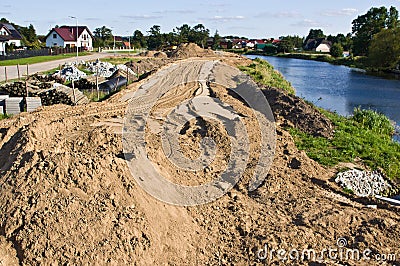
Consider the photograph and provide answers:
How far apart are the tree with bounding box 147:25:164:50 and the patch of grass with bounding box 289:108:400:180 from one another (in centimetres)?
7368

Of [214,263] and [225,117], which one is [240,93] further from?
[214,263]

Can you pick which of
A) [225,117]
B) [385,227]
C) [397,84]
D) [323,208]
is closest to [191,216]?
[323,208]

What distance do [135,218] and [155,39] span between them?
3377 inches

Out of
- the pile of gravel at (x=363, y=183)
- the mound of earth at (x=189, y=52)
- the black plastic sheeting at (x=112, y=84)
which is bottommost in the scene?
the pile of gravel at (x=363, y=183)

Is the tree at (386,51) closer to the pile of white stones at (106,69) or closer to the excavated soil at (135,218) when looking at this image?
the pile of white stones at (106,69)

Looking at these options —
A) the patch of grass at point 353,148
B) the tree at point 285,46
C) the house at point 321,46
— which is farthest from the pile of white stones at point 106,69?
the house at point 321,46

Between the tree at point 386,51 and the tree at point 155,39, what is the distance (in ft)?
148

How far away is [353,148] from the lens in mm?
14352

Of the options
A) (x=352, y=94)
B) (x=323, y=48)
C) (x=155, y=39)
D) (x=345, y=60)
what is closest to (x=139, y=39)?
(x=155, y=39)

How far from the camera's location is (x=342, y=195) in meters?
10.5

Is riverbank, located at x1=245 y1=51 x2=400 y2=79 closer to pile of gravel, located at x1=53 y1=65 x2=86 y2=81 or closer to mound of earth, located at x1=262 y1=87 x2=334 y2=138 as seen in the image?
mound of earth, located at x1=262 y1=87 x2=334 y2=138

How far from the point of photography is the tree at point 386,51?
5438cm

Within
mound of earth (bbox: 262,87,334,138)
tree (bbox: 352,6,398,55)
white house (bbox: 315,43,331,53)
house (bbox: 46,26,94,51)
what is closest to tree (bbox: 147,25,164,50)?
house (bbox: 46,26,94,51)

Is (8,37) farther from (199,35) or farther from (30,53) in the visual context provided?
(199,35)
